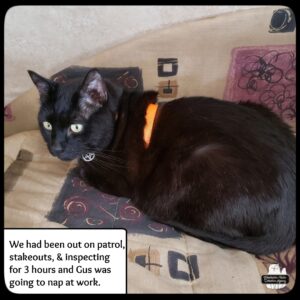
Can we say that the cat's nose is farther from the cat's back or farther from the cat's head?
the cat's back

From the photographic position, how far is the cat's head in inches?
37.0

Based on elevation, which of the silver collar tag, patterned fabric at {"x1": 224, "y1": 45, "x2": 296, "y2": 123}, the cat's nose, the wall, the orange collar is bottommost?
the silver collar tag

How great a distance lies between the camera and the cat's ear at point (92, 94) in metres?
0.91

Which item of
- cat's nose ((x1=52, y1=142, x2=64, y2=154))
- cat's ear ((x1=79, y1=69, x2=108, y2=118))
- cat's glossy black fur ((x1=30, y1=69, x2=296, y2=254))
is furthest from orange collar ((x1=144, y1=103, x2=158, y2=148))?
cat's nose ((x1=52, y1=142, x2=64, y2=154))

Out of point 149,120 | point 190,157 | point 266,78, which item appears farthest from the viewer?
point 266,78

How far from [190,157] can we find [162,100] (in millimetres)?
367

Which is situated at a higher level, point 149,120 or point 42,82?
point 42,82

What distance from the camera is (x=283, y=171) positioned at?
84 cm

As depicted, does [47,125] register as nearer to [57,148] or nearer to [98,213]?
[57,148]

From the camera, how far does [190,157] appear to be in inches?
36.0

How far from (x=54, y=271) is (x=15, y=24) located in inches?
32.1

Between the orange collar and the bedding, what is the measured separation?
180 millimetres

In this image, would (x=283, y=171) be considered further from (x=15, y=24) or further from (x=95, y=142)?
(x=15, y=24)

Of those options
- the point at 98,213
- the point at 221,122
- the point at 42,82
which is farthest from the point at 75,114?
the point at 221,122
